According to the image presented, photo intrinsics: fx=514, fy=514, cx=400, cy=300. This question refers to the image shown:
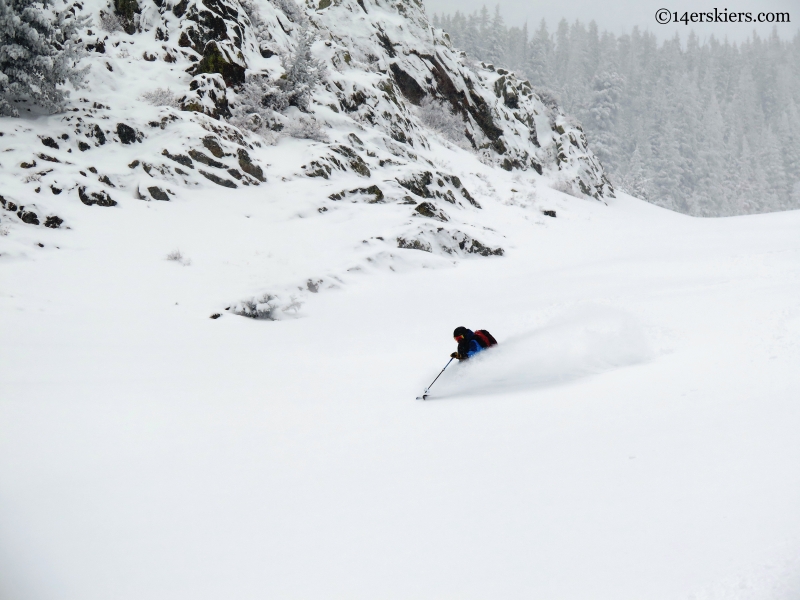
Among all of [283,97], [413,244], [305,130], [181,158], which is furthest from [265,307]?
[283,97]

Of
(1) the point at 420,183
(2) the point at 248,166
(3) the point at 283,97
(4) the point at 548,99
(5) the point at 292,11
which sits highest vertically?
(5) the point at 292,11

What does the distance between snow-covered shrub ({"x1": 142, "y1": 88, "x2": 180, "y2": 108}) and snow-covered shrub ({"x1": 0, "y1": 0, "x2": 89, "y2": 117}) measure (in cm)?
222

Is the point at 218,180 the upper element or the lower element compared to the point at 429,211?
upper

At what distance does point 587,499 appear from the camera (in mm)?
3287

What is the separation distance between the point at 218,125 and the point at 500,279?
35.5 feet

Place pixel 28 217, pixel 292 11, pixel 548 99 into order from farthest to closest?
pixel 548 99, pixel 292 11, pixel 28 217

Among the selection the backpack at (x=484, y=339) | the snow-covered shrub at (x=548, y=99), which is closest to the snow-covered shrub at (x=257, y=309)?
the backpack at (x=484, y=339)

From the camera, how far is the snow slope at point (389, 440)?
2840 millimetres

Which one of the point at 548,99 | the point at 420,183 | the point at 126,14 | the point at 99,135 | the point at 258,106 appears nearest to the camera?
the point at 99,135

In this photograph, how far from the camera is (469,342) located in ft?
23.4

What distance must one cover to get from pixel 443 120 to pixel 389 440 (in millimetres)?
26870

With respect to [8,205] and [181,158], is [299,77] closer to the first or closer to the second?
[181,158]

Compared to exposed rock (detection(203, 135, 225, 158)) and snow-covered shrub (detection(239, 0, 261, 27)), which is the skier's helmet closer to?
exposed rock (detection(203, 135, 225, 158))

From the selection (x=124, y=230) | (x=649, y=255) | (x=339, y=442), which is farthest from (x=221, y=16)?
(x=339, y=442)
